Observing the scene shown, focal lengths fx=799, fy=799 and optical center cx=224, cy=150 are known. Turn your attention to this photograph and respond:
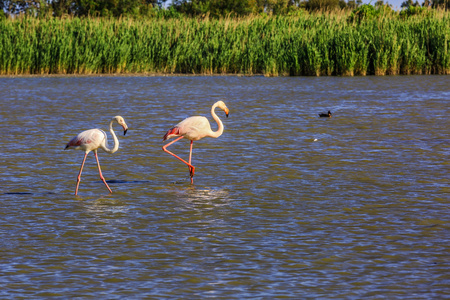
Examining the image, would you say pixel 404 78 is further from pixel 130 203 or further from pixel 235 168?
pixel 130 203

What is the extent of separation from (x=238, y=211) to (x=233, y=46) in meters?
20.2

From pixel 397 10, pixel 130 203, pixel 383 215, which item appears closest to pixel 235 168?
pixel 130 203

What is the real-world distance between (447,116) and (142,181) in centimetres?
808

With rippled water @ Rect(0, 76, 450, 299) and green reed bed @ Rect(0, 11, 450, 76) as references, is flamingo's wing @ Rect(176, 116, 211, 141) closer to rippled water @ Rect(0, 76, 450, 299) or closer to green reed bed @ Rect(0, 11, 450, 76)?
rippled water @ Rect(0, 76, 450, 299)

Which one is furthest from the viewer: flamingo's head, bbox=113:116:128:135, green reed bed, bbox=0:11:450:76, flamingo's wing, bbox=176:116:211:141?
green reed bed, bbox=0:11:450:76

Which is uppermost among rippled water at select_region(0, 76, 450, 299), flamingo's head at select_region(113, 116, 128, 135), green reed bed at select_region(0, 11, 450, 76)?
green reed bed at select_region(0, 11, 450, 76)

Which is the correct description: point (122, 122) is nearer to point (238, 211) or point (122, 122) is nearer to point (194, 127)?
point (194, 127)

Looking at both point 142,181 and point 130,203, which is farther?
point 142,181

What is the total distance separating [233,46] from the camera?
89.6 ft

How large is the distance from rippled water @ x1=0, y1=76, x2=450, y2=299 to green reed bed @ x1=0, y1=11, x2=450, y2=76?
9386 millimetres

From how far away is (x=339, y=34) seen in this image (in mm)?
25250

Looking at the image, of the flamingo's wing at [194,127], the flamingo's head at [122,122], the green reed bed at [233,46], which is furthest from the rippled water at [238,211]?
the green reed bed at [233,46]

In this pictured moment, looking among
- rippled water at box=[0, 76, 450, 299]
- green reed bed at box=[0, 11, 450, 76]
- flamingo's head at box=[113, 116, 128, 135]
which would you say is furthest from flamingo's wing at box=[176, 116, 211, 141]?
green reed bed at box=[0, 11, 450, 76]

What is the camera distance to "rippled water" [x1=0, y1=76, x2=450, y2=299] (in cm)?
543
